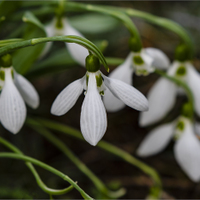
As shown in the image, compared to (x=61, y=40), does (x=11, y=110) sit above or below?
below

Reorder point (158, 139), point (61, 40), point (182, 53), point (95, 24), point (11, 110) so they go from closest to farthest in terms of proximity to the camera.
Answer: point (61, 40), point (11, 110), point (182, 53), point (158, 139), point (95, 24)

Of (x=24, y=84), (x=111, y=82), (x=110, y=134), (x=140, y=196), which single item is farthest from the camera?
(x=110, y=134)

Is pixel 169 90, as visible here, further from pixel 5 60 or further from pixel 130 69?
pixel 5 60

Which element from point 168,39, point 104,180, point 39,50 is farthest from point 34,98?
point 168,39

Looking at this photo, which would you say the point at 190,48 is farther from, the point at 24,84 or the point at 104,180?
the point at 104,180

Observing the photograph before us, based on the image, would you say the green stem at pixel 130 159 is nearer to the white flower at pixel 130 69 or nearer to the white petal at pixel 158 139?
the white petal at pixel 158 139

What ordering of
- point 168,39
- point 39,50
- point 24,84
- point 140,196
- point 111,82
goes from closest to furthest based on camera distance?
point 111,82 → point 24,84 → point 39,50 → point 140,196 → point 168,39

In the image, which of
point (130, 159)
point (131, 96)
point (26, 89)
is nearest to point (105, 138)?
point (130, 159)
